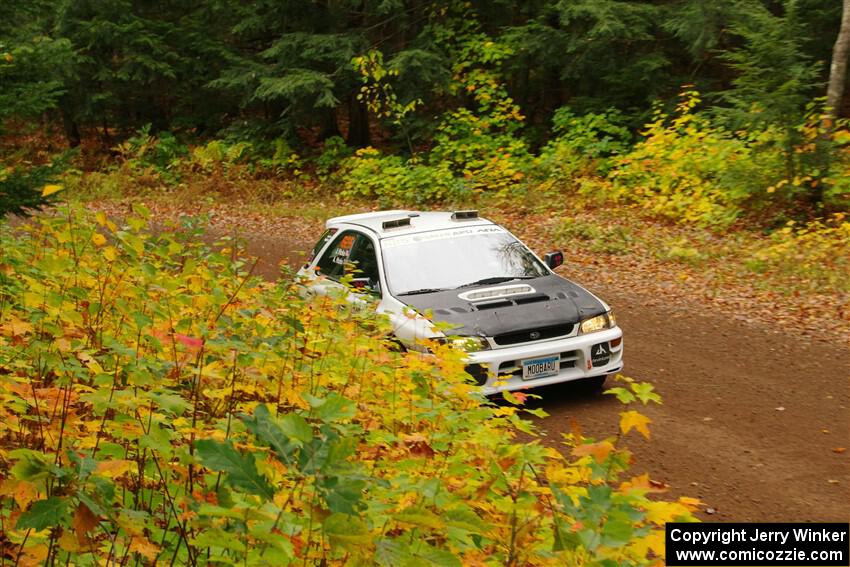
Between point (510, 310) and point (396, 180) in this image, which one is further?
point (396, 180)

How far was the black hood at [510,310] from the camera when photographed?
7.79 meters

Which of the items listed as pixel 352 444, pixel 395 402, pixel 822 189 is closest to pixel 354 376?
pixel 395 402

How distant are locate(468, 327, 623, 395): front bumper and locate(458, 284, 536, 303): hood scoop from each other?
67 cm

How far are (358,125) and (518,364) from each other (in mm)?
20592

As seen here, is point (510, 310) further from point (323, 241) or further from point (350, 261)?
point (323, 241)

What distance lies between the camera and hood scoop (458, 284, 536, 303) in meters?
8.21

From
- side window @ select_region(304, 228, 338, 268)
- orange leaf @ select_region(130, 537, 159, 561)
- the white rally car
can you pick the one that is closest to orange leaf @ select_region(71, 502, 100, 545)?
orange leaf @ select_region(130, 537, 159, 561)

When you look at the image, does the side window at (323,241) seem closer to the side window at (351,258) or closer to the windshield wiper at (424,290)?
the side window at (351,258)

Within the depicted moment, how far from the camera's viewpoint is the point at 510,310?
8039 millimetres

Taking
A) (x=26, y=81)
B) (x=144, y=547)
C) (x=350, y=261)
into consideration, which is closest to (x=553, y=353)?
(x=350, y=261)

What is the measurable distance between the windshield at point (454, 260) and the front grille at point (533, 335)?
37.8 inches

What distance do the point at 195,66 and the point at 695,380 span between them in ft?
74.9

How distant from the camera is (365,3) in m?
25.2

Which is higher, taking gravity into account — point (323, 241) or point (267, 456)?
point (267, 456)
